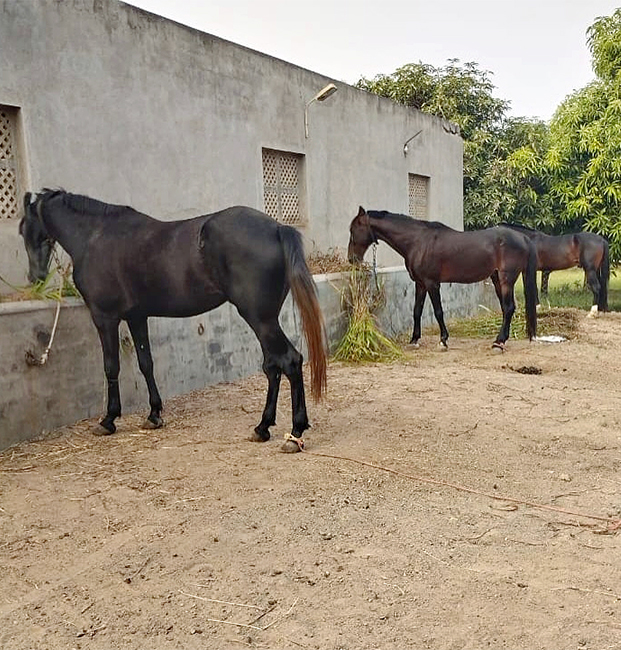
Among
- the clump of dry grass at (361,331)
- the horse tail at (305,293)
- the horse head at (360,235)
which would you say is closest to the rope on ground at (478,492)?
the horse tail at (305,293)

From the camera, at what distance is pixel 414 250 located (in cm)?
795

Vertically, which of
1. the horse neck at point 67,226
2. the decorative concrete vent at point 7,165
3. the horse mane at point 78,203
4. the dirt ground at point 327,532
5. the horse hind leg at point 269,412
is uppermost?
the decorative concrete vent at point 7,165

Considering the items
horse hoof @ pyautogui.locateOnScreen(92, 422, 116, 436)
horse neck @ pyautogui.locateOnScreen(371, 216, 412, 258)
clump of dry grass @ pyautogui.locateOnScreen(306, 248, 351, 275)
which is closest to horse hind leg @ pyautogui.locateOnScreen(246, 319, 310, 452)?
horse hoof @ pyautogui.locateOnScreen(92, 422, 116, 436)

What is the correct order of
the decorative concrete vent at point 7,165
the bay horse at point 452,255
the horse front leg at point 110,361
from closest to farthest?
the horse front leg at point 110,361 → the decorative concrete vent at point 7,165 → the bay horse at point 452,255

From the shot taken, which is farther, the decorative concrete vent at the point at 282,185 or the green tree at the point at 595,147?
the green tree at the point at 595,147

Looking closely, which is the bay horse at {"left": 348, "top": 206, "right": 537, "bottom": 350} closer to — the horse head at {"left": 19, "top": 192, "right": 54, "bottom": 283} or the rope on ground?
the horse head at {"left": 19, "top": 192, "right": 54, "bottom": 283}

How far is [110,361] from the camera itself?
175 inches

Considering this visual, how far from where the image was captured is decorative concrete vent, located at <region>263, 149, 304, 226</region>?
7938mm

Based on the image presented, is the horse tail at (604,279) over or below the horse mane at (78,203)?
below

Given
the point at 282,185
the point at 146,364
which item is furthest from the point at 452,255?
the point at 146,364

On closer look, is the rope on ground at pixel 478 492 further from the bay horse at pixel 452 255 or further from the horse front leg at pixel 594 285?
the horse front leg at pixel 594 285

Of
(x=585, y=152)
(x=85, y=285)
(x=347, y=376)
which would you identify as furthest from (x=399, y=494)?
(x=585, y=152)

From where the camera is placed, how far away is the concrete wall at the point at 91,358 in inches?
164

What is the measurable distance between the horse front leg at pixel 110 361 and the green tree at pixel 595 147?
37.4ft
